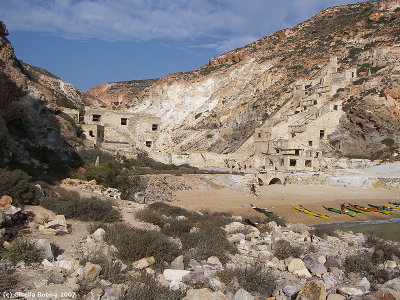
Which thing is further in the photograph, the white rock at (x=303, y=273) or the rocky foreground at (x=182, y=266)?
the white rock at (x=303, y=273)

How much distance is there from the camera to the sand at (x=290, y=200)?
18.5 metres

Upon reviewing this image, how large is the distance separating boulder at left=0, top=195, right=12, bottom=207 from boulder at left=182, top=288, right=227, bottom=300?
4.86m

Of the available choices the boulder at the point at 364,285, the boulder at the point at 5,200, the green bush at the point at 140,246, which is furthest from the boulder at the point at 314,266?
the boulder at the point at 5,200

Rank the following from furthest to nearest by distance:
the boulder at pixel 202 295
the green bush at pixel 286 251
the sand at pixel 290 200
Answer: the sand at pixel 290 200, the green bush at pixel 286 251, the boulder at pixel 202 295

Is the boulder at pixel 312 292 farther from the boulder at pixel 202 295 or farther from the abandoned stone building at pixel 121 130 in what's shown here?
the abandoned stone building at pixel 121 130

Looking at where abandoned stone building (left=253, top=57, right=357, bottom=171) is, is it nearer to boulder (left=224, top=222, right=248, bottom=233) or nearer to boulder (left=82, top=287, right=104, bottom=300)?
boulder (left=224, top=222, right=248, bottom=233)

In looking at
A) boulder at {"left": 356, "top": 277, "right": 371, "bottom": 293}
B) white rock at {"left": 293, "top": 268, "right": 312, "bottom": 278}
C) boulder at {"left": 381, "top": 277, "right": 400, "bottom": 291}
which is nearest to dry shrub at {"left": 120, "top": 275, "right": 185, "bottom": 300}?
white rock at {"left": 293, "top": 268, "right": 312, "bottom": 278}

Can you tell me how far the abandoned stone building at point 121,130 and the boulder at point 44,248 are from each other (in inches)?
928

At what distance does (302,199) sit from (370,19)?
5482cm

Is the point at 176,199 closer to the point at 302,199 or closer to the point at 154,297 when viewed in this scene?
the point at 302,199

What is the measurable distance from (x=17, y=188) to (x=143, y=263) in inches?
177

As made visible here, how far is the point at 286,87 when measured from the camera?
55.3 metres

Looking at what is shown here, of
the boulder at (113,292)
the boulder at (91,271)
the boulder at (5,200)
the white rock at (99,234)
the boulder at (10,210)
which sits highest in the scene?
the boulder at (5,200)

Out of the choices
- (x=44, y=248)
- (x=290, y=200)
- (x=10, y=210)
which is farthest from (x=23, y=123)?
Result: (x=290, y=200)
